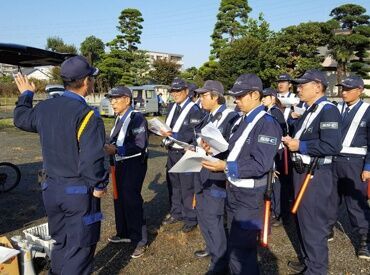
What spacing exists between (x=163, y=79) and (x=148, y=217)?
4778 centimetres

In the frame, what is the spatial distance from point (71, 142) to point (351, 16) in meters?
40.7

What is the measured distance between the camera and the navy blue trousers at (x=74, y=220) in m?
2.89

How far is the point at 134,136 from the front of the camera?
463cm

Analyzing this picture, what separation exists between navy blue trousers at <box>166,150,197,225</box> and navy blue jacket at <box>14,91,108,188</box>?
273 cm

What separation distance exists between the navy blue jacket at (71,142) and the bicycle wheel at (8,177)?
4881 mm

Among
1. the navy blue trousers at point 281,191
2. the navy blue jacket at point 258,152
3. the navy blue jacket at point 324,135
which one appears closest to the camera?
the navy blue jacket at point 258,152

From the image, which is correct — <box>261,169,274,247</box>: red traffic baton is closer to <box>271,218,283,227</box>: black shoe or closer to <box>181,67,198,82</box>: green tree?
<box>271,218,283,227</box>: black shoe

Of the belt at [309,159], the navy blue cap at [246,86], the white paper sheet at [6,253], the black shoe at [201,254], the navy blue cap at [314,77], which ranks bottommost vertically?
the black shoe at [201,254]

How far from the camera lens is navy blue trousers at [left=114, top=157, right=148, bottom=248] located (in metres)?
4.64

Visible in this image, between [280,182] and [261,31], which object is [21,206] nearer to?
[280,182]

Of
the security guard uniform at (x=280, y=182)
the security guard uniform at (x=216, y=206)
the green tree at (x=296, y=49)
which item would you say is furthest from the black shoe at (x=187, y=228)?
the green tree at (x=296, y=49)

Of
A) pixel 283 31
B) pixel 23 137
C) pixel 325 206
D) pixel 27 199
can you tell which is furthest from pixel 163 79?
Result: pixel 325 206

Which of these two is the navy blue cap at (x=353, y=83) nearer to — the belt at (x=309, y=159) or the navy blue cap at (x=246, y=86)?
the belt at (x=309, y=159)

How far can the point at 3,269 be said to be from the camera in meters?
3.32
